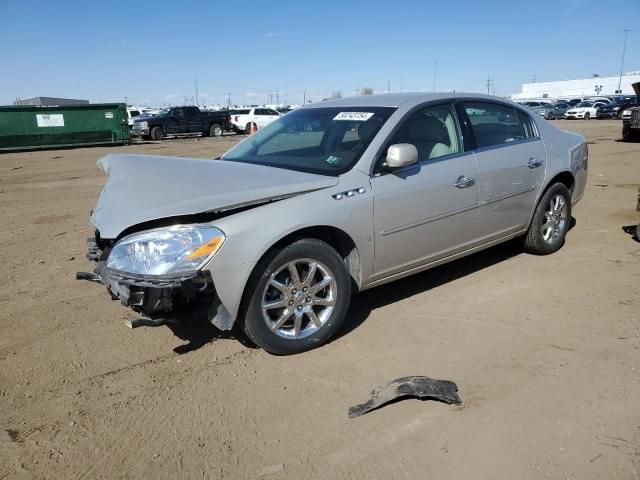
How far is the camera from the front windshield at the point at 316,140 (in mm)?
3832

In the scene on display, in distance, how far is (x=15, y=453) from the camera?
257 centimetres

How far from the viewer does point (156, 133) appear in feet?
88.8

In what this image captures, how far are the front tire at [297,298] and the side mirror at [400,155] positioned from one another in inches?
29.1

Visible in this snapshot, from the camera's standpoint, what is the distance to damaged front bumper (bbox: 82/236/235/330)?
9.79 feet

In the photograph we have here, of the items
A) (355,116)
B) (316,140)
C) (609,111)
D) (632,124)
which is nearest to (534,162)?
(355,116)

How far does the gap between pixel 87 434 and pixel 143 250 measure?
3.32ft

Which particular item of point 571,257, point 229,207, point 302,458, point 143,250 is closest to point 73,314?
point 143,250

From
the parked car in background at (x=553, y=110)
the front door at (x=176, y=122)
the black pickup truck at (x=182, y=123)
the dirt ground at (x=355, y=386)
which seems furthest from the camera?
the parked car in background at (x=553, y=110)

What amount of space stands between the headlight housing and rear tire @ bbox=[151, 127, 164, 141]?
25601 millimetres

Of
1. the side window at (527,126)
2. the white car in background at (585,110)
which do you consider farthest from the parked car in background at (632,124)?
the white car in background at (585,110)

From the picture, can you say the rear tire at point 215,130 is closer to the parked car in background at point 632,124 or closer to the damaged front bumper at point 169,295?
the parked car in background at point 632,124

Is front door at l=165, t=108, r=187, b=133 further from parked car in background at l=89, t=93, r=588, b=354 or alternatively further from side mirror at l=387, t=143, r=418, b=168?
side mirror at l=387, t=143, r=418, b=168

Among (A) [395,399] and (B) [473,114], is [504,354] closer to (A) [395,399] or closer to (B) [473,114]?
(A) [395,399]

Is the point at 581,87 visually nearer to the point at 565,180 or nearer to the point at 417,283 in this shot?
the point at 565,180
